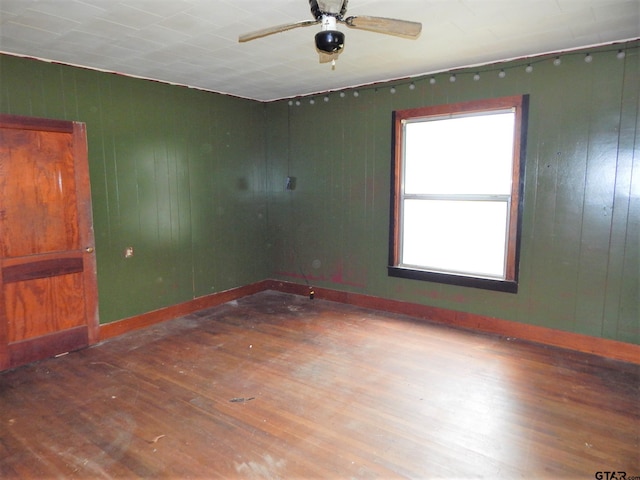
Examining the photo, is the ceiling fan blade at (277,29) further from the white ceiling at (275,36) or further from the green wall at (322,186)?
the green wall at (322,186)

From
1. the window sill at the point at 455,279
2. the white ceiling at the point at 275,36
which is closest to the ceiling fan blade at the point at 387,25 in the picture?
the white ceiling at the point at 275,36

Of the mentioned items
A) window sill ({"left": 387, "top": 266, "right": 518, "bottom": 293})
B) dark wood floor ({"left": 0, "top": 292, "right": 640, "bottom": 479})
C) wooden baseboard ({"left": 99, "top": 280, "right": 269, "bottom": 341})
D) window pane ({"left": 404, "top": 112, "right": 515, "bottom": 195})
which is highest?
window pane ({"left": 404, "top": 112, "right": 515, "bottom": 195})

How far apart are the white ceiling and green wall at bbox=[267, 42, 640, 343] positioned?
29 cm

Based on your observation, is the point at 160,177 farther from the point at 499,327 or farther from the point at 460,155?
the point at 499,327

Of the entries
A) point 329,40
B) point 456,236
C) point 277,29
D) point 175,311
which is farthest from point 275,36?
point 175,311

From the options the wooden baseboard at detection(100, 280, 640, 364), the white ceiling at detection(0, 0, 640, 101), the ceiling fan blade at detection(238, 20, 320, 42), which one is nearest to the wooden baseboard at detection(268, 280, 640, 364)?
the wooden baseboard at detection(100, 280, 640, 364)

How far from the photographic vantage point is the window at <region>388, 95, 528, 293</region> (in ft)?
13.0

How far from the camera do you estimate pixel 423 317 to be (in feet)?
15.1

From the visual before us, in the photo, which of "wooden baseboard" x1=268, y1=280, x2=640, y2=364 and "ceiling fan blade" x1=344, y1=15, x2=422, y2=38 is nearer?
"ceiling fan blade" x1=344, y1=15, x2=422, y2=38

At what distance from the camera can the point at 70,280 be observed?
382 cm

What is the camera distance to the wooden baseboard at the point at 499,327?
3.53 m

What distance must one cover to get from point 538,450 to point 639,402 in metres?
1.10

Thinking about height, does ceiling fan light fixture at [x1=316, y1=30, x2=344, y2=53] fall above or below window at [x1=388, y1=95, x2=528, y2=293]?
above

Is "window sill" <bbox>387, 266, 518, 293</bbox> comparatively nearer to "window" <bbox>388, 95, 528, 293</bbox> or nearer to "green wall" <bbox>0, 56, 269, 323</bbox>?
"window" <bbox>388, 95, 528, 293</bbox>
